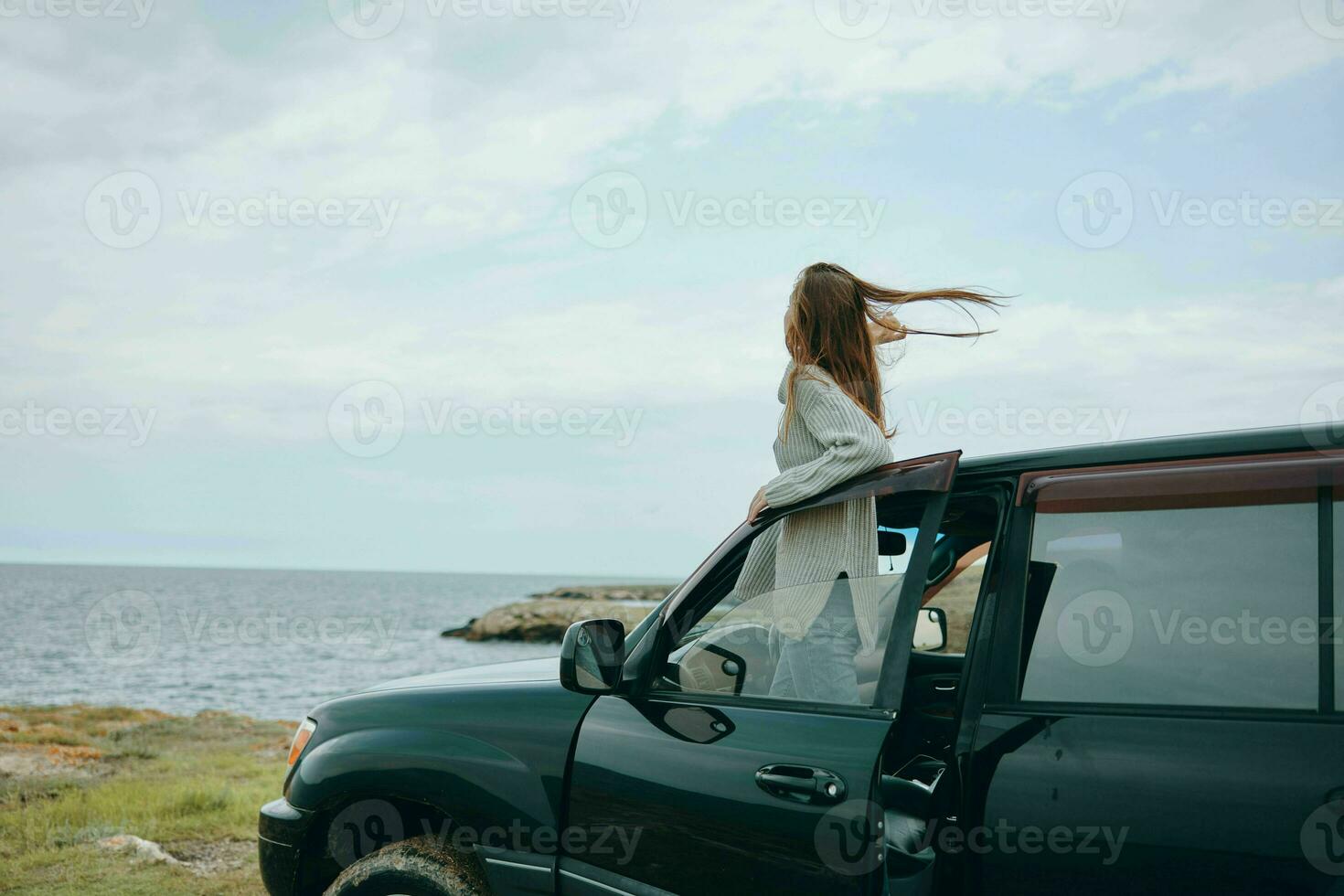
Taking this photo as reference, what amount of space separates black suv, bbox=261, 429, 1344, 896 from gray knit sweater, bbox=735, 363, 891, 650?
41 millimetres

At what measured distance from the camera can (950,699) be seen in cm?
354

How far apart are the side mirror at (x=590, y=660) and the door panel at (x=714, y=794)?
6.0 inches

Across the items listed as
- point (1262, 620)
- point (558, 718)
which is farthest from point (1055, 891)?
point (558, 718)

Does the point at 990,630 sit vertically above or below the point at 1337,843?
above

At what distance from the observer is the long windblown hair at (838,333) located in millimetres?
2883

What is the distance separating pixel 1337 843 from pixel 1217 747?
0.23 metres

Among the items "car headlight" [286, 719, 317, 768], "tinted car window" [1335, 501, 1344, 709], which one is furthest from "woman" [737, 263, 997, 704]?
"car headlight" [286, 719, 317, 768]

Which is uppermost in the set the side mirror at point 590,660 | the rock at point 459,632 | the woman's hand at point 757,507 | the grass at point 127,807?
the woman's hand at point 757,507

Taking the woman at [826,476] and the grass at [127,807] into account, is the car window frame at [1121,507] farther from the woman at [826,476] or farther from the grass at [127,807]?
the grass at [127,807]

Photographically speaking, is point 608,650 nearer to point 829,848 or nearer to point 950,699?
point 829,848

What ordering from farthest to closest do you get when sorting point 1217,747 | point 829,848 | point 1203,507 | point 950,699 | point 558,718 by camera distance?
point 950,699 < point 558,718 < point 829,848 < point 1203,507 < point 1217,747

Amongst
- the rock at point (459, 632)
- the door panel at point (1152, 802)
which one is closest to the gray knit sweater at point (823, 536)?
the door panel at point (1152, 802)

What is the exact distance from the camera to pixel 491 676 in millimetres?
3277

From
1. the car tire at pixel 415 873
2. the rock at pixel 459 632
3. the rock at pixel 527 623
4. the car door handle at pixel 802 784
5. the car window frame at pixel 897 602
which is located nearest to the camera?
the car door handle at pixel 802 784
